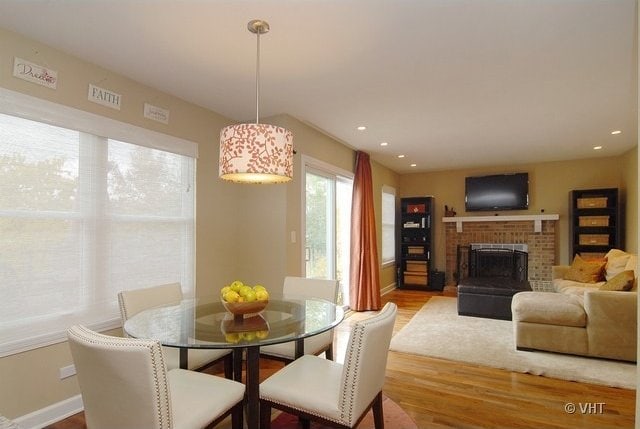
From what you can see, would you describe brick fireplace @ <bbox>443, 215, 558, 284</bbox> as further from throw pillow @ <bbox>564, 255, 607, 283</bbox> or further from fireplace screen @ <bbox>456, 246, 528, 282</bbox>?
throw pillow @ <bbox>564, 255, 607, 283</bbox>

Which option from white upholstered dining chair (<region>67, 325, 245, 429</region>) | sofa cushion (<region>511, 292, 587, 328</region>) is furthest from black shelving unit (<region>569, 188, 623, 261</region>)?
white upholstered dining chair (<region>67, 325, 245, 429</region>)

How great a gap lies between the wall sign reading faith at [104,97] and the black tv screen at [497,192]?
20.1 ft

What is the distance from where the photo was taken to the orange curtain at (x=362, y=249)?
4.97 metres

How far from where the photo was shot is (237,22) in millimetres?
1962

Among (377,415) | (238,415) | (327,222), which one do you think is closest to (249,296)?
(238,415)

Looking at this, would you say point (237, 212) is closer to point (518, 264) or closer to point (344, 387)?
point (344, 387)

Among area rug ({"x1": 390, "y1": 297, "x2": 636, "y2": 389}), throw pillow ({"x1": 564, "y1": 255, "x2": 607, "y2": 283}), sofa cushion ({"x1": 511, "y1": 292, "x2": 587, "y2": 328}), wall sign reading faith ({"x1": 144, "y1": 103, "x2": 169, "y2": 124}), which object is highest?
wall sign reading faith ({"x1": 144, "y1": 103, "x2": 169, "y2": 124})

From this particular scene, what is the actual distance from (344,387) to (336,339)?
2271mm

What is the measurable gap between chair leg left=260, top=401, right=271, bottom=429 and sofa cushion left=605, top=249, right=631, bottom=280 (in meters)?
4.49

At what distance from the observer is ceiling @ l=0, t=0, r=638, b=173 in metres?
1.86

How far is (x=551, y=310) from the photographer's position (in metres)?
3.23

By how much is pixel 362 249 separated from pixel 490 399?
9.07ft

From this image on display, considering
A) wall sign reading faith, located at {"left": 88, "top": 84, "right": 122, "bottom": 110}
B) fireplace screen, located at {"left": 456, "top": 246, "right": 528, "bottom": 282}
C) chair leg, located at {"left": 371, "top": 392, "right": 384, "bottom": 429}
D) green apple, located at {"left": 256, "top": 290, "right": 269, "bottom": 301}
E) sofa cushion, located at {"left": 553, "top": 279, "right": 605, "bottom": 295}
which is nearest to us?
chair leg, located at {"left": 371, "top": 392, "right": 384, "bottom": 429}

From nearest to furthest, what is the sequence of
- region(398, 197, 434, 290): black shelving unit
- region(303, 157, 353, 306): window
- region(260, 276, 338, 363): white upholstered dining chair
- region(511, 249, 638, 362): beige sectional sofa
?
1. region(260, 276, 338, 363): white upholstered dining chair
2. region(511, 249, 638, 362): beige sectional sofa
3. region(303, 157, 353, 306): window
4. region(398, 197, 434, 290): black shelving unit
